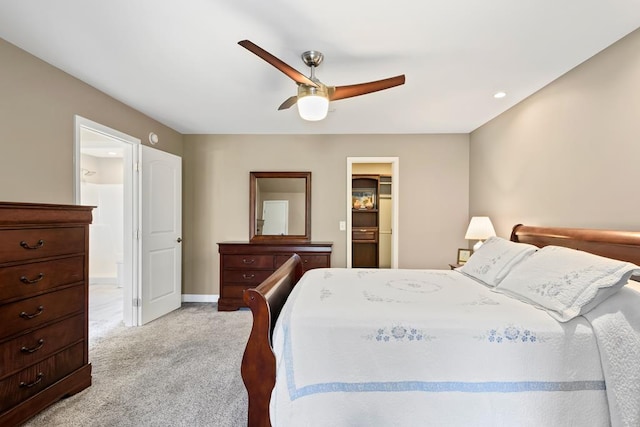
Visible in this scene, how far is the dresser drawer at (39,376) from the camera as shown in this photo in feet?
5.10

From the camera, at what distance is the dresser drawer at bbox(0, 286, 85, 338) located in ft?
5.13

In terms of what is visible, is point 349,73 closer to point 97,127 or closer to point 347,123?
point 347,123

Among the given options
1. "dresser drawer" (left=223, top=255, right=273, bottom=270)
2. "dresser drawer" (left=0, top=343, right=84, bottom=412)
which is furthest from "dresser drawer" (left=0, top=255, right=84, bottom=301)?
"dresser drawer" (left=223, top=255, right=273, bottom=270)

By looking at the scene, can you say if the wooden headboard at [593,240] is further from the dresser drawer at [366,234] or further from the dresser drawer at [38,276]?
the dresser drawer at [38,276]

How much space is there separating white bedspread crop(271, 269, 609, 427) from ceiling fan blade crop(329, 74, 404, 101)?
1.42 m

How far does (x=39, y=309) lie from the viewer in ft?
5.64

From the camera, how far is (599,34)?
1.75 metres

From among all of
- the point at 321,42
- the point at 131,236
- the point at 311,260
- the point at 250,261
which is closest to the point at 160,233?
the point at 131,236

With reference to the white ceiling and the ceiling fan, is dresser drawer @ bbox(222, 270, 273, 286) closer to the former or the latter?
the white ceiling

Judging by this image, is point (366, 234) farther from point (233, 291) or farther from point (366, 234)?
point (233, 291)

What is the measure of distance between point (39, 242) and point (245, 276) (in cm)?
216

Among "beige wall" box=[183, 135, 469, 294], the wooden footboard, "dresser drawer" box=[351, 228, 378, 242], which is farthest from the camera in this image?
"dresser drawer" box=[351, 228, 378, 242]

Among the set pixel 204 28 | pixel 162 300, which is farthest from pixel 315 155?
pixel 162 300

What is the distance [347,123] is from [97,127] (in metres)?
2.60
